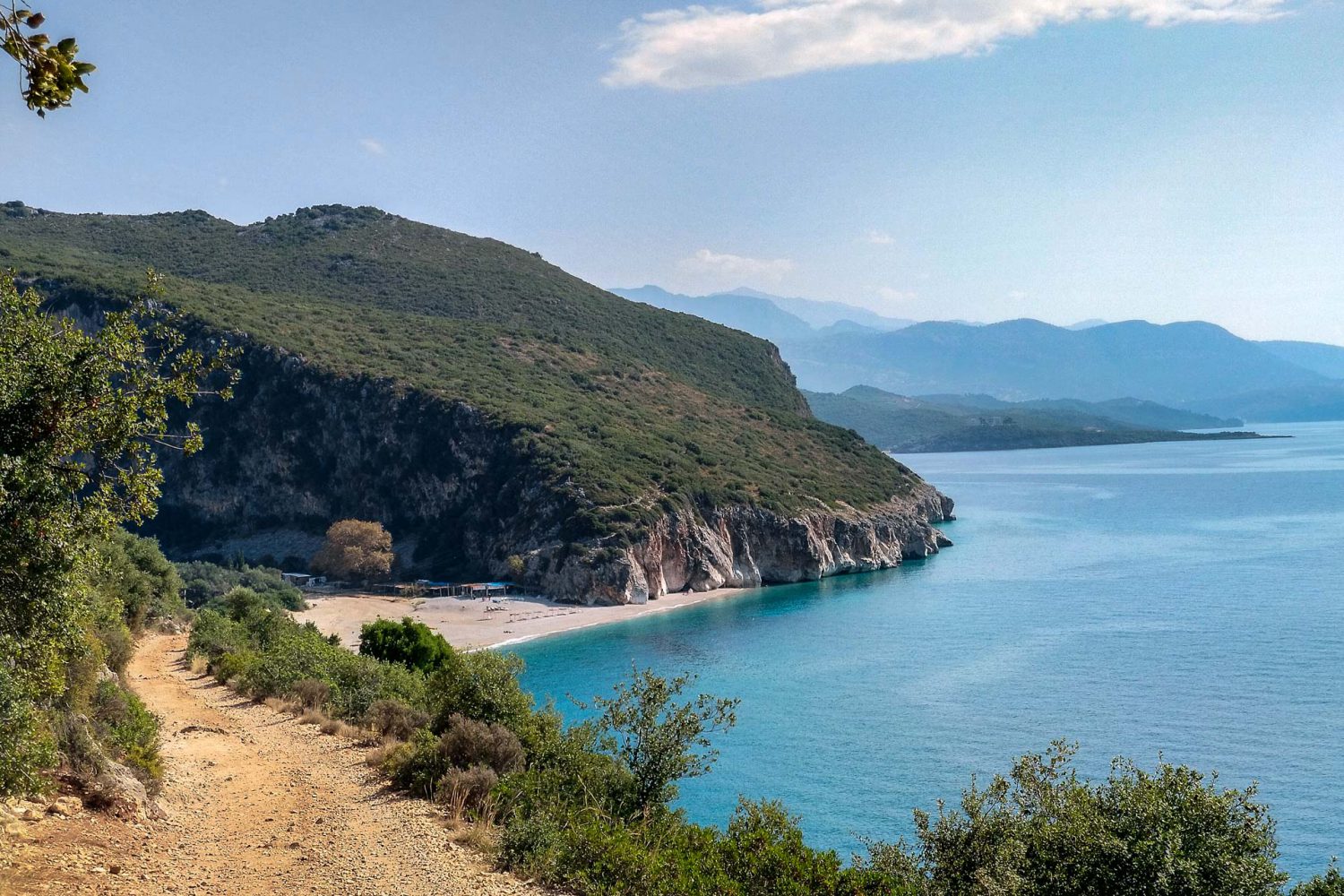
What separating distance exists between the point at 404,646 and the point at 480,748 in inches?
808

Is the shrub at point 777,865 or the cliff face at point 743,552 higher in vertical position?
the shrub at point 777,865

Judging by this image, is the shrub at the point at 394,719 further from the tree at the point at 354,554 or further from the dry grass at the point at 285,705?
the tree at the point at 354,554

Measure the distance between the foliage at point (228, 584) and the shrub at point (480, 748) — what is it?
45.2m

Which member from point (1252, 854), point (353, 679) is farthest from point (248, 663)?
point (1252, 854)

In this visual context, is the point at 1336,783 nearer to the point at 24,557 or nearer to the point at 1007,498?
the point at 24,557

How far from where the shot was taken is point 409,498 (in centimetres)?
8306

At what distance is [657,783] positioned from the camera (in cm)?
1608

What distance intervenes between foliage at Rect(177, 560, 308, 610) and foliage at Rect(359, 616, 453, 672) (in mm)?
24148

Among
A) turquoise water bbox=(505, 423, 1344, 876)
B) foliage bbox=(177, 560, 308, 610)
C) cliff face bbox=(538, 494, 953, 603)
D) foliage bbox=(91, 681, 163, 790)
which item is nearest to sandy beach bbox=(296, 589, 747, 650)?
foliage bbox=(177, 560, 308, 610)

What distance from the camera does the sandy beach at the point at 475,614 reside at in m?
56.9

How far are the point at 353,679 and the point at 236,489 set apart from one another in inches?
2838

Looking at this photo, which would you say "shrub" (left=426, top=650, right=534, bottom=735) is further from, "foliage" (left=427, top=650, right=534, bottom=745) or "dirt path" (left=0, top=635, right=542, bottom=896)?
"dirt path" (left=0, top=635, right=542, bottom=896)

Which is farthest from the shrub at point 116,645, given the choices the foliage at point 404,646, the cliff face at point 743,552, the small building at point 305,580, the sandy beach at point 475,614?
the small building at point 305,580

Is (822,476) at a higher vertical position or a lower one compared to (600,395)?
lower
